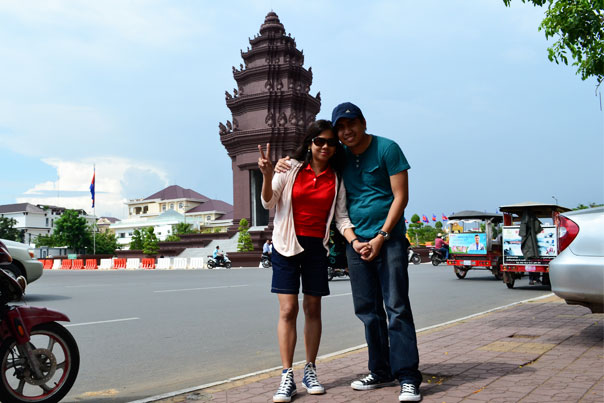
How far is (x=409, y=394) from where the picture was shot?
12.2ft

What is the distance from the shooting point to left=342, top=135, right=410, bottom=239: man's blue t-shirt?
411cm

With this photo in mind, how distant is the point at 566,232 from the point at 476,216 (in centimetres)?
1509

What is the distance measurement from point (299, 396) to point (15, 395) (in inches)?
73.6

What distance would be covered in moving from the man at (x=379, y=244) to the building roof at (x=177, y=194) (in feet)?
410

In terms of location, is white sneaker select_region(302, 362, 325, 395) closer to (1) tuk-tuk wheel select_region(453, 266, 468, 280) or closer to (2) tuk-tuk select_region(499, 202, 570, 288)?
(2) tuk-tuk select_region(499, 202, 570, 288)

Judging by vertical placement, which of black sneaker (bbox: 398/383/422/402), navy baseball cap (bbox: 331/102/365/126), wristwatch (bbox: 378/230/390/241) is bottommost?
black sneaker (bbox: 398/383/422/402)

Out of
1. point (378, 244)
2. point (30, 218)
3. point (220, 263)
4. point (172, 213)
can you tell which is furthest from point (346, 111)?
point (30, 218)

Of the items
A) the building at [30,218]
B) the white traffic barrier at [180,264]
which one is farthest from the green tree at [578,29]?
the building at [30,218]

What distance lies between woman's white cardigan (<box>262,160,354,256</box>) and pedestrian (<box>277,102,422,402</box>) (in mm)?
62

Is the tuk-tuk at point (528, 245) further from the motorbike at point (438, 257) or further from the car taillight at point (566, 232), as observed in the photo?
the motorbike at point (438, 257)

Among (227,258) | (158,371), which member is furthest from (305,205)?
(227,258)

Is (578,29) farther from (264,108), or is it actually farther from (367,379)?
(264,108)

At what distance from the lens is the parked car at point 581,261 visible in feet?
16.2

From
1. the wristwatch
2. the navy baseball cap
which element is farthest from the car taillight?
the navy baseball cap
